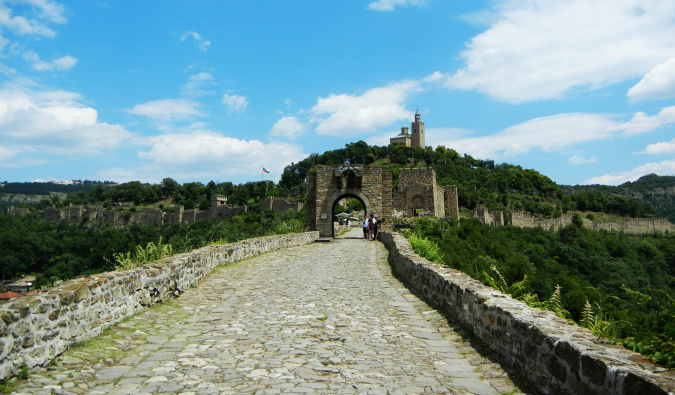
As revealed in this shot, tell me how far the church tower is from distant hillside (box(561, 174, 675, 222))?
144ft

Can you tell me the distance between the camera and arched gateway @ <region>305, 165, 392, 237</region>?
77.9 feet

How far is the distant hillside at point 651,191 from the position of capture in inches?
4907

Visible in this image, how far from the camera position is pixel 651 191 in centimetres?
13725

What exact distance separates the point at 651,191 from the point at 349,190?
149 meters

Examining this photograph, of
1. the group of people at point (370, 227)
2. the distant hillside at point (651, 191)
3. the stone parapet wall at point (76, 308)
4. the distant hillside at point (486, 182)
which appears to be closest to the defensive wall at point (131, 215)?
the distant hillside at point (486, 182)

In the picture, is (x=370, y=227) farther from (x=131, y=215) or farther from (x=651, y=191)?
(x=651, y=191)

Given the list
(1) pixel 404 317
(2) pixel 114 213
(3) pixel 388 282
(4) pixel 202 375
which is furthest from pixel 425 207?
(2) pixel 114 213

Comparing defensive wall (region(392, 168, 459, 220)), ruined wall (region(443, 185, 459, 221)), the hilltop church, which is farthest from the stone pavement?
the hilltop church

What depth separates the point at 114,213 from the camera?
343ft

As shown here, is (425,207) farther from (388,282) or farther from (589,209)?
(589,209)

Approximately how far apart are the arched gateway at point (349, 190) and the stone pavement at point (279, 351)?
15878 mm

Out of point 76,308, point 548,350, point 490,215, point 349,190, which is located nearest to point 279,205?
point 490,215

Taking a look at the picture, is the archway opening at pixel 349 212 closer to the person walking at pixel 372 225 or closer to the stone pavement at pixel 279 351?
the person walking at pixel 372 225

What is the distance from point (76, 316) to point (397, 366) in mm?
3135
